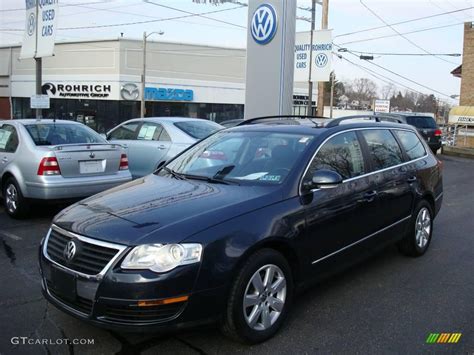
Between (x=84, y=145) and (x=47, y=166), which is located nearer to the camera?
(x=47, y=166)

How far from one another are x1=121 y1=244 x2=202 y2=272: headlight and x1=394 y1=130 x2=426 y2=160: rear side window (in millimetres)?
3386

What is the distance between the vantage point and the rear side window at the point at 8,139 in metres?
7.88

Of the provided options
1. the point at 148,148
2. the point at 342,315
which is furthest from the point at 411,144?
A: the point at 148,148

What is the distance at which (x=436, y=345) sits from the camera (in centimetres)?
364

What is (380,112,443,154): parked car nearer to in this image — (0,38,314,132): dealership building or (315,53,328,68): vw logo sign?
(315,53,328,68): vw logo sign

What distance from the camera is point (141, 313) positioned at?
3.21 meters

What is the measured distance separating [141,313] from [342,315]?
1.76m

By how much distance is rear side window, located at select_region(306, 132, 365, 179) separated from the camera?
4.40 meters

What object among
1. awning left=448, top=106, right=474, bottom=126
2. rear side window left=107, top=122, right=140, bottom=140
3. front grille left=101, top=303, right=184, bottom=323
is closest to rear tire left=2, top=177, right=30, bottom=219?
rear side window left=107, top=122, right=140, bottom=140

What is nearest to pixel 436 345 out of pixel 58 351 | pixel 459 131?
pixel 58 351

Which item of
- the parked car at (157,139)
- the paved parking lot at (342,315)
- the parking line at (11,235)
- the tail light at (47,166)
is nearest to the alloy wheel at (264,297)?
the paved parking lot at (342,315)

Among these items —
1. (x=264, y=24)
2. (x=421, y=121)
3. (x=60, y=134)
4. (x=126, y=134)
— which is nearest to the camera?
(x=60, y=134)

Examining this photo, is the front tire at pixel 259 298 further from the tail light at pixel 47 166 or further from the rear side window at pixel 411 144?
the tail light at pixel 47 166

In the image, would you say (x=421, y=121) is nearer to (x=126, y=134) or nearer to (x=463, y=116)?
(x=463, y=116)
